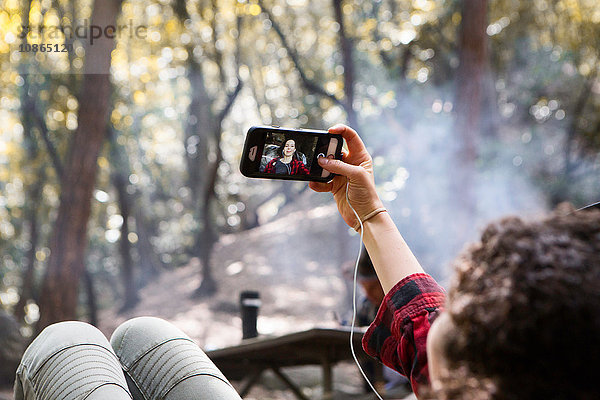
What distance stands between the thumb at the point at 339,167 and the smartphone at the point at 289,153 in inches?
1.8

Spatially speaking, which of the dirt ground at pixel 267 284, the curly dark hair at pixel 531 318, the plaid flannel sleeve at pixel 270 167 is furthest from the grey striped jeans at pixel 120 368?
the dirt ground at pixel 267 284

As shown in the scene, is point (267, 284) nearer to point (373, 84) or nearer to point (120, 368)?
point (373, 84)

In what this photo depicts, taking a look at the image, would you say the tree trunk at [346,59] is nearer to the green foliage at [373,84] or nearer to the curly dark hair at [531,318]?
the green foliage at [373,84]

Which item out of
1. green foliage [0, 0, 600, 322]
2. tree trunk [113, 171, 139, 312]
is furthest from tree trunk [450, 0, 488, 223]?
tree trunk [113, 171, 139, 312]

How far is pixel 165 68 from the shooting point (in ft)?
48.9

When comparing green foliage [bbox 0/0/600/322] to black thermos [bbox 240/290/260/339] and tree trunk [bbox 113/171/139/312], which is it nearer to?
tree trunk [bbox 113/171/139/312]

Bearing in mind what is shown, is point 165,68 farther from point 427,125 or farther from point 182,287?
point 427,125

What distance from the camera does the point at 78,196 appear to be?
6.70m

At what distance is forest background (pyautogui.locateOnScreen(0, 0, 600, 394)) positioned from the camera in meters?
7.32

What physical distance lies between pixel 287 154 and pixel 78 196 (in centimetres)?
587

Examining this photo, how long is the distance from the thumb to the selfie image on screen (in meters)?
0.06

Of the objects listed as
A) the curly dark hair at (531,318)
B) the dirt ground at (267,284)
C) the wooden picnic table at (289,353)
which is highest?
the curly dark hair at (531,318)

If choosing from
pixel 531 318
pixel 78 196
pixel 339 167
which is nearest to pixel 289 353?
pixel 339 167

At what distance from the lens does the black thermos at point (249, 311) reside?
397 cm
